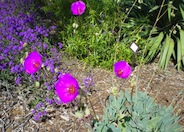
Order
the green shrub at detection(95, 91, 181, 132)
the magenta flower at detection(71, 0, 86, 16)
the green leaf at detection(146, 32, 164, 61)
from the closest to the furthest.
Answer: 1. the green shrub at detection(95, 91, 181, 132)
2. the magenta flower at detection(71, 0, 86, 16)
3. the green leaf at detection(146, 32, 164, 61)

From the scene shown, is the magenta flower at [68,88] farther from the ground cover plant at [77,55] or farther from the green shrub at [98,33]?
the green shrub at [98,33]

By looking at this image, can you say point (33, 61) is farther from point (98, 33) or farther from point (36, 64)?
point (98, 33)

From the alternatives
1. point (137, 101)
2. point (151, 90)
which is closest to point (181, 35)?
point (151, 90)

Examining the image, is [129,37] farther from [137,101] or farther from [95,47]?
[137,101]

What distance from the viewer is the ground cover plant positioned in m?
2.04

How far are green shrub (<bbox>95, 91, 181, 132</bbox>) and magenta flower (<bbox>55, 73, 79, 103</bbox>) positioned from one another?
A: 551mm

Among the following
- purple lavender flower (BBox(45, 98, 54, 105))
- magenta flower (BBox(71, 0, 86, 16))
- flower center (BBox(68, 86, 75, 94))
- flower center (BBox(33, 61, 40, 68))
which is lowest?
purple lavender flower (BBox(45, 98, 54, 105))

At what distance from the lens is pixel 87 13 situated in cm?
394

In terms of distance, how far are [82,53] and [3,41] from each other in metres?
1.01

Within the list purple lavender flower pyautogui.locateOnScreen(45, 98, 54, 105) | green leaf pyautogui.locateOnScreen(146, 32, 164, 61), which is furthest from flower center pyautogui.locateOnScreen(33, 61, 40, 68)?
green leaf pyautogui.locateOnScreen(146, 32, 164, 61)

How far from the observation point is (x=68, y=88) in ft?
4.36

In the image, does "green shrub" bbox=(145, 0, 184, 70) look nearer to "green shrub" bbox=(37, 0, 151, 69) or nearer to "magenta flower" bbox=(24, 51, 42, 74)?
"green shrub" bbox=(37, 0, 151, 69)

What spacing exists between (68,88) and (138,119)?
2.68 feet

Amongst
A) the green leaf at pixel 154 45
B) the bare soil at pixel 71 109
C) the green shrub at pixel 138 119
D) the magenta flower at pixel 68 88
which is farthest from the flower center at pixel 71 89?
the green leaf at pixel 154 45
